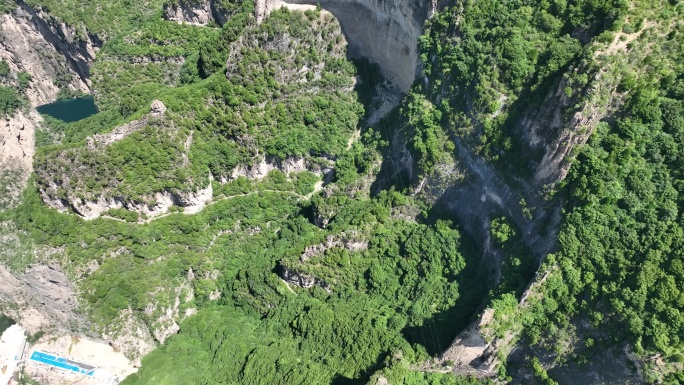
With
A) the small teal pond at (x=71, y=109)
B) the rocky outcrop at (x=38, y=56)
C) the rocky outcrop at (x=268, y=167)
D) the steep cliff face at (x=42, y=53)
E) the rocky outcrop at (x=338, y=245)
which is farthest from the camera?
the small teal pond at (x=71, y=109)

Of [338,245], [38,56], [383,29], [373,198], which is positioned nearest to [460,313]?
[338,245]

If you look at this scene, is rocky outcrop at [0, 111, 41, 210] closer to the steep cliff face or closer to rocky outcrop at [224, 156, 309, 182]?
the steep cliff face

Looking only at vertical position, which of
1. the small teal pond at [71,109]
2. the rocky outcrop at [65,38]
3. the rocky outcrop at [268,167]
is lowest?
the small teal pond at [71,109]

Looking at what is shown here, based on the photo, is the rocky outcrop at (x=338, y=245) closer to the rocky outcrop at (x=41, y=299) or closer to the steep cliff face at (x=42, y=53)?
the rocky outcrop at (x=41, y=299)

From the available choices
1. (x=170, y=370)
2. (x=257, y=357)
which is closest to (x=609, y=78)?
Result: (x=257, y=357)

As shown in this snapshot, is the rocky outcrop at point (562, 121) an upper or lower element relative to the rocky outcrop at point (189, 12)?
upper

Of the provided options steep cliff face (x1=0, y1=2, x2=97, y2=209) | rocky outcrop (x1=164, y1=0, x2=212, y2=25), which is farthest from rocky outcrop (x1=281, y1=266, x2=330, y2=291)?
rocky outcrop (x1=164, y1=0, x2=212, y2=25)

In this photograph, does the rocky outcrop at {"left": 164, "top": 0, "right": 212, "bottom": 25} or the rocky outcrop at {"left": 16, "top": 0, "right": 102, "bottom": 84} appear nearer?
the rocky outcrop at {"left": 164, "top": 0, "right": 212, "bottom": 25}

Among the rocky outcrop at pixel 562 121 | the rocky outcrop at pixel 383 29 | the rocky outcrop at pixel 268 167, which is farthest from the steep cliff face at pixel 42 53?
the rocky outcrop at pixel 562 121
